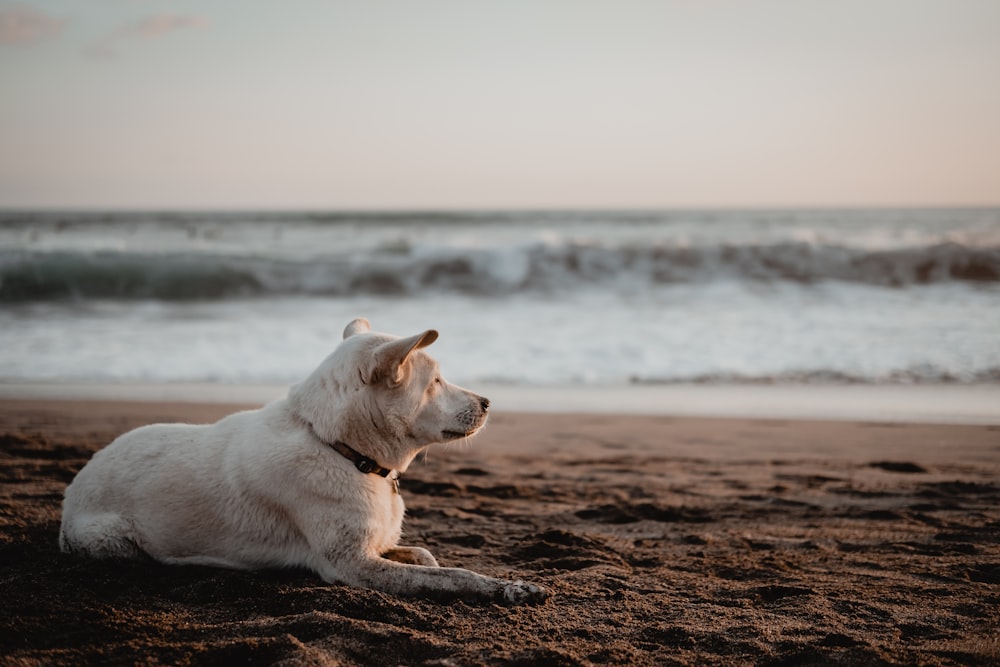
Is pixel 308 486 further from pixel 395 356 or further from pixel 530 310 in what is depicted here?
pixel 530 310

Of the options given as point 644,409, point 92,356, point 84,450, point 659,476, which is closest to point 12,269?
point 92,356

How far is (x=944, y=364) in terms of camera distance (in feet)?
35.0

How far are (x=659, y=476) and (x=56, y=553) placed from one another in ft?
13.9

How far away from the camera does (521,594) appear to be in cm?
358

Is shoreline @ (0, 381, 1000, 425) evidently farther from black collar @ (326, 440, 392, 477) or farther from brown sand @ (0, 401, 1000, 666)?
black collar @ (326, 440, 392, 477)

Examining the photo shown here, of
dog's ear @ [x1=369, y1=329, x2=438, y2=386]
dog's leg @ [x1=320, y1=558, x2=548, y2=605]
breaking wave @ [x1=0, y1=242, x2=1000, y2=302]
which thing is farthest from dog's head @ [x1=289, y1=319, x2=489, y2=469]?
breaking wave @ [x1=0, y1=242, x2=1000, y2=302]

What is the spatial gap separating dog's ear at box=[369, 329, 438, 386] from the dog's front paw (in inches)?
42.9

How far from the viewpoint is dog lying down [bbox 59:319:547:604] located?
144 inches

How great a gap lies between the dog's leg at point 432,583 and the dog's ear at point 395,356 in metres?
0.85

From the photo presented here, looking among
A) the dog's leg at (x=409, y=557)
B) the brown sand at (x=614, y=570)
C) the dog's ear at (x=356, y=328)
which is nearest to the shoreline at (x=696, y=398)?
the brown sand at (x=614, y=570)

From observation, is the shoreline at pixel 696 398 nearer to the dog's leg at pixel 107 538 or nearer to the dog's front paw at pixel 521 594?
the dog's leg at pixel 107 538

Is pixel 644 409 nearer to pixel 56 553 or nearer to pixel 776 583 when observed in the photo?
pixel 776 583

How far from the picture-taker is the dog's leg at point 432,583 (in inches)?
141

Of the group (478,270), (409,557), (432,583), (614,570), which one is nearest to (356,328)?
(409,557)
